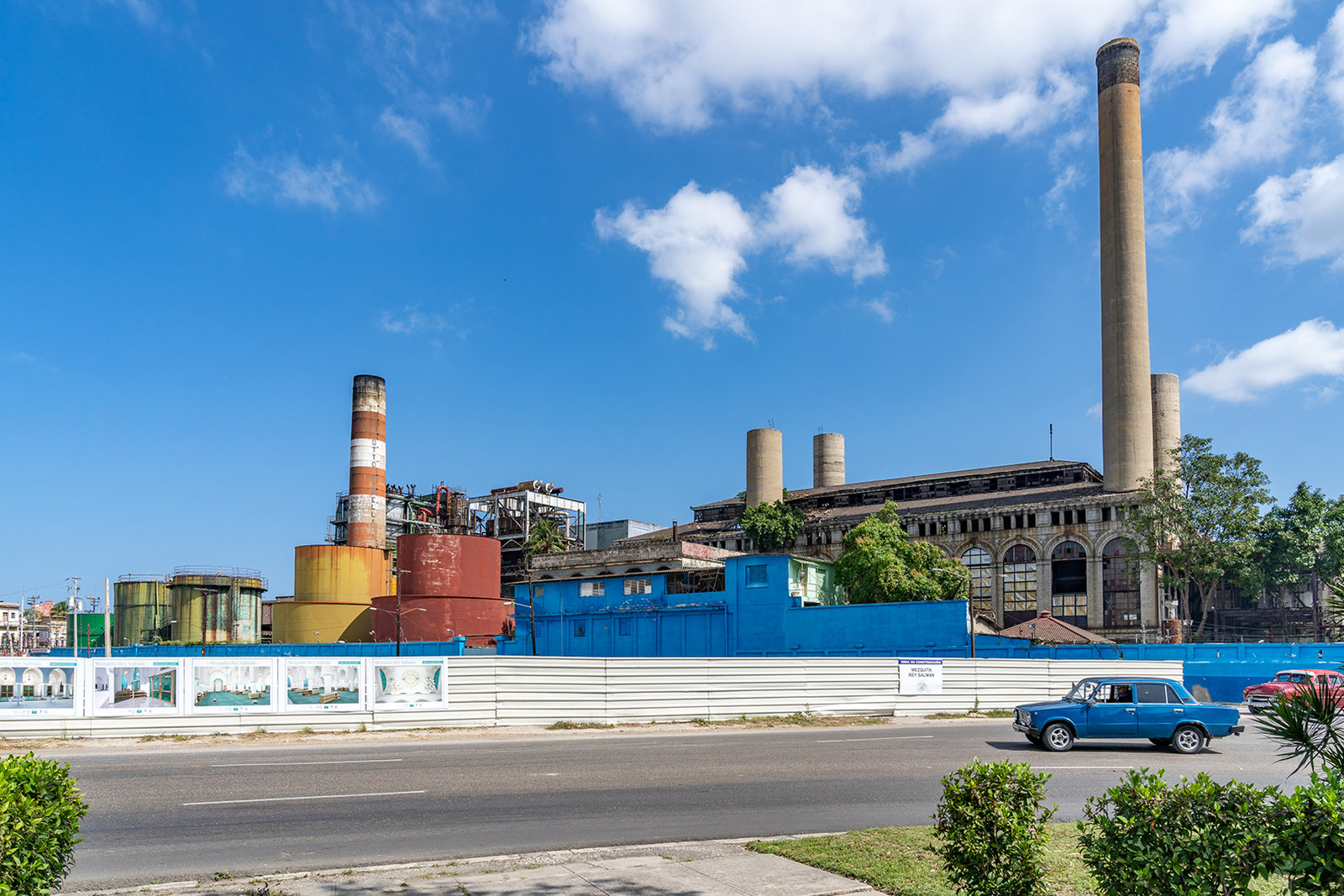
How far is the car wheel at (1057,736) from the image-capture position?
20047mm

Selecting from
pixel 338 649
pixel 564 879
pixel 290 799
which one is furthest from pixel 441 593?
pixel 564 879

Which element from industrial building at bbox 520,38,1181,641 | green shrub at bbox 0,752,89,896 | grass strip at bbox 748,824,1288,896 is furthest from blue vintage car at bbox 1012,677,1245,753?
industrial building at bbox 520,38,1181,641

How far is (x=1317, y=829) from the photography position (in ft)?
16.1

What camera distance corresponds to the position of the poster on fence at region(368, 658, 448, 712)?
79.4 ft

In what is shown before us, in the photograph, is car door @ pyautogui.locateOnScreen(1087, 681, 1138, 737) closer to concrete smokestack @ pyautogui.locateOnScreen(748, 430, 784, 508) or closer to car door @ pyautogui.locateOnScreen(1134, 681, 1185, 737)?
car door @ pyautogui.locateOnScreen(1134, 681, 1185, 737)

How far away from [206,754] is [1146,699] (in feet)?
65.4

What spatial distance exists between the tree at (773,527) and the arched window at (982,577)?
55.7 feet

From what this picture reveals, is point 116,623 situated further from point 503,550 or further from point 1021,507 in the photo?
point 1021,507

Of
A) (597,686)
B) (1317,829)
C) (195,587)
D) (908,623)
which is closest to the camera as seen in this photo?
(1317,829)

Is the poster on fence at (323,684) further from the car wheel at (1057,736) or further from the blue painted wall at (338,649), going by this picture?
the blue painted wall at (338,649)

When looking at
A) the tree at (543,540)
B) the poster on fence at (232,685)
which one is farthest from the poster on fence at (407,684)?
the tree at (543,540)

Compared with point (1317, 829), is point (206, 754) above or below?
below

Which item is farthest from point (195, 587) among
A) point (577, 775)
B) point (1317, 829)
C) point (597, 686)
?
point (1317, 829)

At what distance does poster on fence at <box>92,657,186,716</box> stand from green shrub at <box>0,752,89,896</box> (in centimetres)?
1871
